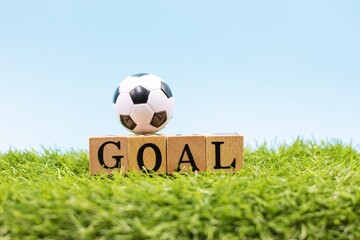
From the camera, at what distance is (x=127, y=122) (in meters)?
3.63

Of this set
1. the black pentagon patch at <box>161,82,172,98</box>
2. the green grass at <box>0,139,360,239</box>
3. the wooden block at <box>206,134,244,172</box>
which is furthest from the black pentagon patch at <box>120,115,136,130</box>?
the green grass at <box>0,139,360,239</box>

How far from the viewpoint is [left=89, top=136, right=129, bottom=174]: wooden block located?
3516 millimetres

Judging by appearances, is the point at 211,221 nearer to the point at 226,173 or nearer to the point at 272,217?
the point at 272,217

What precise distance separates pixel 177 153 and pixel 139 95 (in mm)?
489

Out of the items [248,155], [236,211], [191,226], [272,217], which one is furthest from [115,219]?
[248,155]

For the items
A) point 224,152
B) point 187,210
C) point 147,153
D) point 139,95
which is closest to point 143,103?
point 139,95

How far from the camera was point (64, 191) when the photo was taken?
9.02 ft

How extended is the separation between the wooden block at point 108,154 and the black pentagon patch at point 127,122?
0.50 ft

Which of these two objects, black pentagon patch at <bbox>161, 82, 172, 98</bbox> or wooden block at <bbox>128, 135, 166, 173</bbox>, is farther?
black pentagon patch at <bbox>161, 82, 172, 98</bbox>

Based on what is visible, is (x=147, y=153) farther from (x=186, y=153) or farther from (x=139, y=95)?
(x=139, y=95)

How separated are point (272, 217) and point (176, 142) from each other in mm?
1109

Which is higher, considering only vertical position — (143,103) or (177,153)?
(143,103)

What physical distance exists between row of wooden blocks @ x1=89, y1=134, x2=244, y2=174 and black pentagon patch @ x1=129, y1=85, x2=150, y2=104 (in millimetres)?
254

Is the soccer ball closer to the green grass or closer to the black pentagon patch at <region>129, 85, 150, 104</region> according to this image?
the black pentagon patch at <region>129, 85, 150, 104</region>
